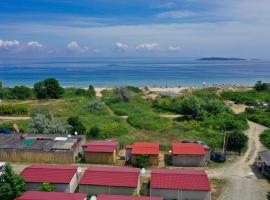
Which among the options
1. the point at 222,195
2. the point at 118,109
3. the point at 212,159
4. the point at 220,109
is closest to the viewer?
the point at 222,195

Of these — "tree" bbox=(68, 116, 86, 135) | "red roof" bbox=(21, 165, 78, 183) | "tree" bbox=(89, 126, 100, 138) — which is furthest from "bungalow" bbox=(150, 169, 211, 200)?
"tree" bbox=(68, 116, 86, 135)

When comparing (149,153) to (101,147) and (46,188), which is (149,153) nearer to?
(101,147)

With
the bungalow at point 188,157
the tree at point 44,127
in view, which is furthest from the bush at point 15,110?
the bungalow at point 188,157

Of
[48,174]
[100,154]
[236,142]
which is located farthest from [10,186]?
[236,142]

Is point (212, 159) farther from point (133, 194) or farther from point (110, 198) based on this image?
point (110, 198)

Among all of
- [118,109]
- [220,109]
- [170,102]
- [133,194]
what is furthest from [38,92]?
[133,194]

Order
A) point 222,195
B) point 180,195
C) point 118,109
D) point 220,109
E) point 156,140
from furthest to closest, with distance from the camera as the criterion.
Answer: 1. point 118,109
2. point 220,109
3. point 156,140
4. point 222,195
5. point 180,195

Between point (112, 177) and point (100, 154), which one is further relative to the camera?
point (100, 154)
